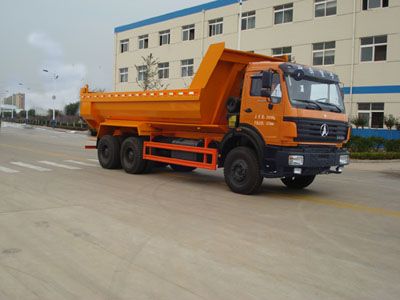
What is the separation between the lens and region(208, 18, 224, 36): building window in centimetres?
3919

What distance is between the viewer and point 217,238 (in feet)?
20.4

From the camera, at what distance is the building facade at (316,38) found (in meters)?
28.2

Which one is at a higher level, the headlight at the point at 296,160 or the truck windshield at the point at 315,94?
the truck windshield at the point at 315,94

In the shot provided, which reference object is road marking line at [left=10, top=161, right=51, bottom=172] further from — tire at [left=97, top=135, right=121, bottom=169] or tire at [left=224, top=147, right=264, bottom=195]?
tire at [left=224, top=147, right=264, bottom=195]

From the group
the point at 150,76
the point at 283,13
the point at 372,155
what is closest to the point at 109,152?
the point at 372,155

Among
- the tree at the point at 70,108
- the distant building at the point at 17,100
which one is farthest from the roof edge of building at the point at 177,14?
the distant building at the point at 17,100

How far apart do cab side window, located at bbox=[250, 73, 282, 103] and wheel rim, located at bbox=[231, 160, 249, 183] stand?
4.90 feet

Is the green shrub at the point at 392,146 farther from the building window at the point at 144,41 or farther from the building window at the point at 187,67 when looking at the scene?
the building window at the point at 144,41

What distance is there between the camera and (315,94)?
31.7 feet

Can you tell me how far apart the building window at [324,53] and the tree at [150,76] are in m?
14.8

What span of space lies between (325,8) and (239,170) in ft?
82.0

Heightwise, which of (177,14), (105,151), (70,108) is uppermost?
(177,14)

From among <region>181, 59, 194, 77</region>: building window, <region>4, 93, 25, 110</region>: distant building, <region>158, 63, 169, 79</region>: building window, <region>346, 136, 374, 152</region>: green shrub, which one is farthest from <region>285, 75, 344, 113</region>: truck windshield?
<region>4, 93, 25, 110</region>: distant building

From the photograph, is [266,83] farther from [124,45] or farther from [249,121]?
[124,45]
